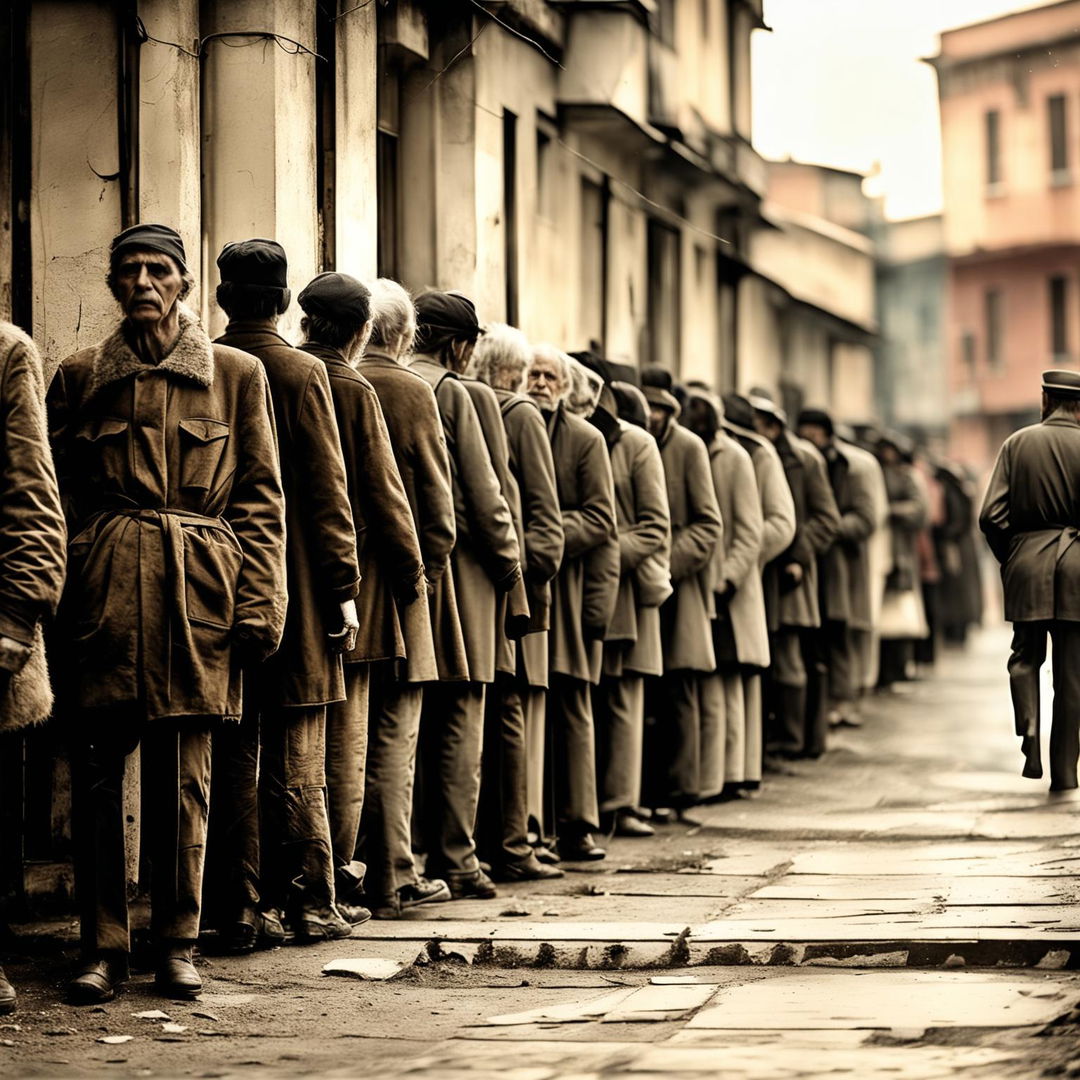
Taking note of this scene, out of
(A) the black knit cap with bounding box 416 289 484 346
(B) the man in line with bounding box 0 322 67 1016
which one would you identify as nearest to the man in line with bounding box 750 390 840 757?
(A) the black knit cap with bounding box 416 289 484 346

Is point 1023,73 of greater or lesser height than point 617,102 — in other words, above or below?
above

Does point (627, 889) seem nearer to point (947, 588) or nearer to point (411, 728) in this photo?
point (411, 728)

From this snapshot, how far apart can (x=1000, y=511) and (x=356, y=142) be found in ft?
13.3

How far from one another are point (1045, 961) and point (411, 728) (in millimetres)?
2712

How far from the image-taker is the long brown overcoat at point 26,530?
7.07 m

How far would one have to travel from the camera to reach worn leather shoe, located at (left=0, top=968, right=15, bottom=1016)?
23.8 ft

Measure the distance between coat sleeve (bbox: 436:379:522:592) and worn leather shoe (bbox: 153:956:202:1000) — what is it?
2.90 m

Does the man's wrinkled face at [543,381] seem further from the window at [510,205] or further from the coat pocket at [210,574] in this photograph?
the window at [510,205]

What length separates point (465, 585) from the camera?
Answer: 399 inches

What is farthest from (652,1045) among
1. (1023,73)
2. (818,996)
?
(1023,73)

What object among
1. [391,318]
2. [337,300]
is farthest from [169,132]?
[337,300]

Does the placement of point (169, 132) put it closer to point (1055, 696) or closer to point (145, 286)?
point (145, 286)

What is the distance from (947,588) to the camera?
89.6 feet

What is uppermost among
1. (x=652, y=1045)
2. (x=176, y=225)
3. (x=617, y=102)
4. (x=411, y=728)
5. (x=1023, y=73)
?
(x=1023, y=73)
